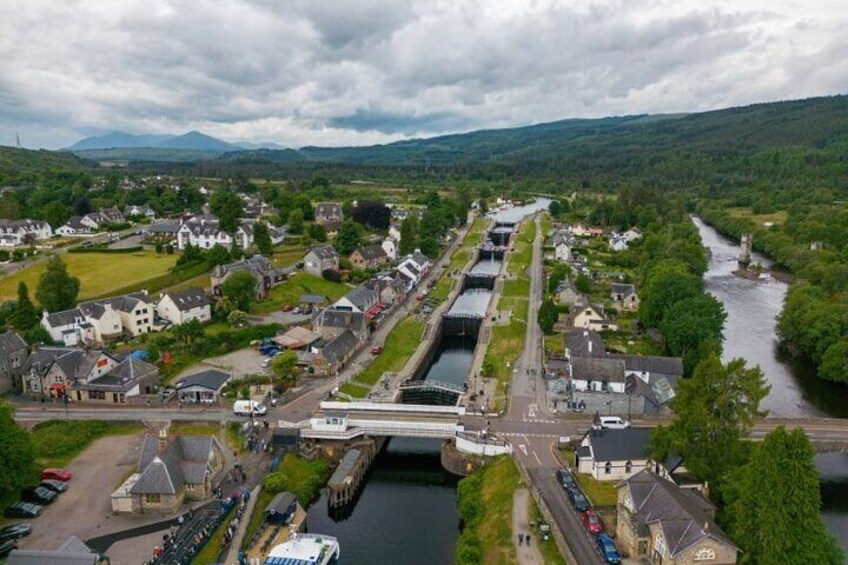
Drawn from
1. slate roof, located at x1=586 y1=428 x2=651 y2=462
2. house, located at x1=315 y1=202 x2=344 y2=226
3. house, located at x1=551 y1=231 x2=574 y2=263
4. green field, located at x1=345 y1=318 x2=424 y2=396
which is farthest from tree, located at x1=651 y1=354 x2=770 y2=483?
house, located at x1=315 y1=202 x2=344 y2=226

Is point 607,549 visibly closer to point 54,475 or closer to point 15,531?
point 15,531

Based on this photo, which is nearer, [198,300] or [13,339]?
[13,339]

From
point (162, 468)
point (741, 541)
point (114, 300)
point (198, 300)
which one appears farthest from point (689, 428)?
point (114, 300)

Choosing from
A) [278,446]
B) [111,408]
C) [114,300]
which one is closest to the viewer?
[278,446]

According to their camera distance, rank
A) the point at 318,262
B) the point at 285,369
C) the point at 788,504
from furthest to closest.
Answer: the point at 318,262
the point at 285,369
the point at 788,504

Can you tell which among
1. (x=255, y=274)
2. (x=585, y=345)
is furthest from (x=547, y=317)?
(x=255, y=274)

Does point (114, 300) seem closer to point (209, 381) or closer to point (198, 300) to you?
point (198, 300)
